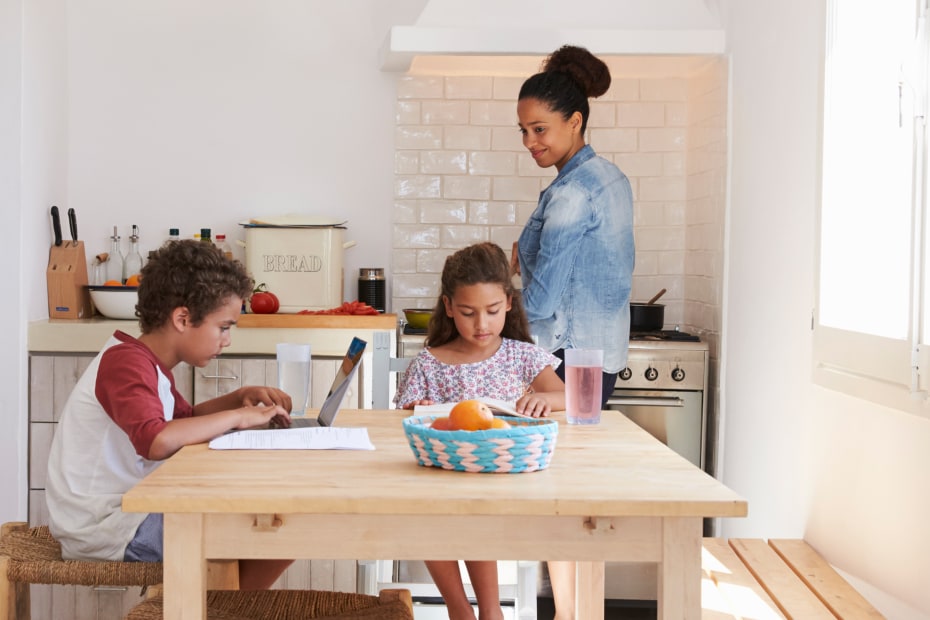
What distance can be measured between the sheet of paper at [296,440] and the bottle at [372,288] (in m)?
2.27

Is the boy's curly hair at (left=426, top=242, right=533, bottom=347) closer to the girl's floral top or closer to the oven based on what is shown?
the girl's floral top

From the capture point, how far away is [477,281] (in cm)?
261

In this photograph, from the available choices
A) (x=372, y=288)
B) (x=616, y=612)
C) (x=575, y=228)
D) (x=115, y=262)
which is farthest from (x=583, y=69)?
(x=115, y=262)

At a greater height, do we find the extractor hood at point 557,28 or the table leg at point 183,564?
the extractor hood at point 557,28

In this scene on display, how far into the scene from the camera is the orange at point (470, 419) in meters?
1.66

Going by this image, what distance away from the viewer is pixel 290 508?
4.89ft

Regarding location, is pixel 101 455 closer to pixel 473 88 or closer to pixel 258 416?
pixel 258 416

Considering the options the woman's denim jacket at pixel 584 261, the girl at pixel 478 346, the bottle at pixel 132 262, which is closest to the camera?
the girl at pixel 478 346

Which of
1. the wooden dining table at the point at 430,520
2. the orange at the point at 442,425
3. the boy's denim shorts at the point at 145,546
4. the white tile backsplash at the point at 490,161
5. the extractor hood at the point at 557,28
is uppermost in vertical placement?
the extractor hood at the point at 557,28

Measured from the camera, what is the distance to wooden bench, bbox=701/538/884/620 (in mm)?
2482

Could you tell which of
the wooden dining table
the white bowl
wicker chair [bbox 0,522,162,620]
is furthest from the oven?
the wooden dining table

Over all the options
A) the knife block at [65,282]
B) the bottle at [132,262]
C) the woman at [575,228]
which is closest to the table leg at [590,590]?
the woman at [575,228]

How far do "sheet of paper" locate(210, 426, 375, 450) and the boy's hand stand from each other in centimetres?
26

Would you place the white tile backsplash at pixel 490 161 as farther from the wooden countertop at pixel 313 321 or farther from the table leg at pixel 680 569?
the table leg at pixel 680 569
